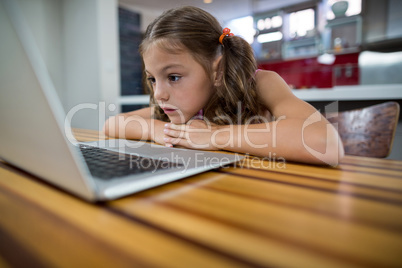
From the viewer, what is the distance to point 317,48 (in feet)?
15.3

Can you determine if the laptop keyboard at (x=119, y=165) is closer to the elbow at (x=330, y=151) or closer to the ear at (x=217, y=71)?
the elbow at (x=330, y=151)

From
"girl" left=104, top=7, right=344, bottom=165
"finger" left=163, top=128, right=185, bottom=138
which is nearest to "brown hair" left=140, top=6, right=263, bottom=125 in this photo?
"girl" left=104, top=7, right=344, bottom=165

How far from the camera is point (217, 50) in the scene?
834 millimetres

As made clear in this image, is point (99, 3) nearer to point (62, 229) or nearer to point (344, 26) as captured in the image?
point (62, 229)

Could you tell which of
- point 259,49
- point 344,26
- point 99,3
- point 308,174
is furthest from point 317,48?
point 308,174

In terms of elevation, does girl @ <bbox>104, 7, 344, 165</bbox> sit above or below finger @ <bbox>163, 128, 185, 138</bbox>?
above

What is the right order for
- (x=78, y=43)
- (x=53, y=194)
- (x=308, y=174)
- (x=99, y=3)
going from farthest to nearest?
(x=78, y=43), (x=99, y=3), (x=308, y=174), (x=53, y=194)

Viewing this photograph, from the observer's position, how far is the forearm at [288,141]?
470 mm

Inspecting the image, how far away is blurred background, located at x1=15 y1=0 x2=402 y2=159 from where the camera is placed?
284 cm

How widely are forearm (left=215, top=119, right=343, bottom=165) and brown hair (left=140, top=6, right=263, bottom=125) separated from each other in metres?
0.24

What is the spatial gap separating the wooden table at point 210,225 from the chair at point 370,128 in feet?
1.75

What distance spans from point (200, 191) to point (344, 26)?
5.07 meters

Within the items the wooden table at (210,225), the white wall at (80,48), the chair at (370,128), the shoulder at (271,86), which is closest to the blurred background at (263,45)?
the white wall at (80,48)

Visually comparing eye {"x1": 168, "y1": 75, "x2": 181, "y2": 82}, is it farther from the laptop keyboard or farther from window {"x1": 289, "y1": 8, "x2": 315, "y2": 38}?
window {"x1": 289, "y1": 8, "x2": 315, "y2": 38}
